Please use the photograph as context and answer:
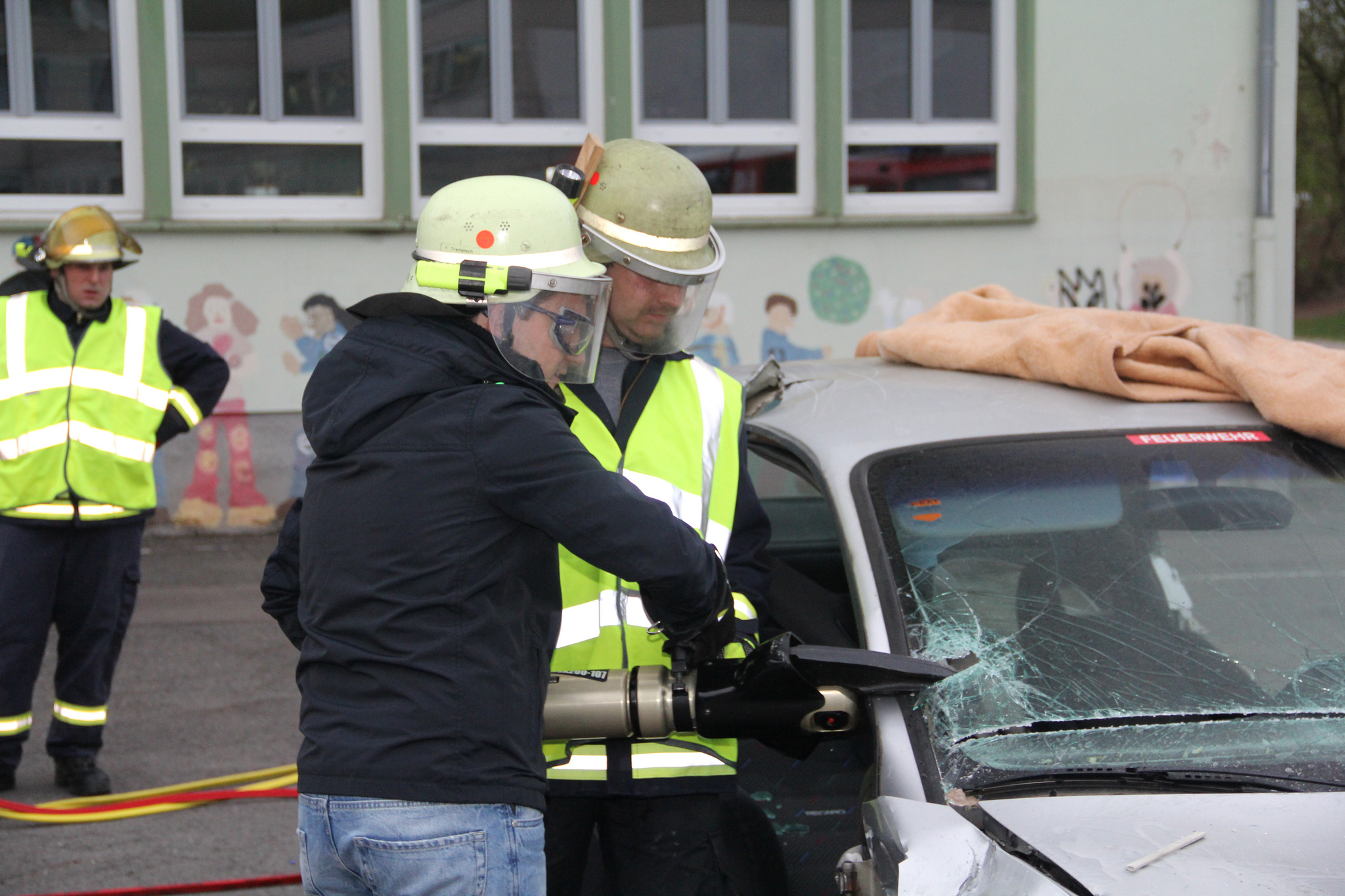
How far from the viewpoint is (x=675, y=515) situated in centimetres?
232

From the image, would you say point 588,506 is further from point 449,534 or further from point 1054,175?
point 1054,175

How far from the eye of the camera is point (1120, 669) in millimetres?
2279

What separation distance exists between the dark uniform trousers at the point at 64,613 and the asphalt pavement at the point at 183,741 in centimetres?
28

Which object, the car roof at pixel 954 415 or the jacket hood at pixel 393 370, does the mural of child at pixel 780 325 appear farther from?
the jacket hood at pixel 393 370

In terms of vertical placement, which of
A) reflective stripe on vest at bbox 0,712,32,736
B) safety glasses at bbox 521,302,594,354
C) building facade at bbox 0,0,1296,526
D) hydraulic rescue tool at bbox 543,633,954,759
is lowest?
reflective stripe on vest at bbox 0,712,32,736

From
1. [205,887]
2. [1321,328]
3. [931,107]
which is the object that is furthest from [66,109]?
[1321,328]

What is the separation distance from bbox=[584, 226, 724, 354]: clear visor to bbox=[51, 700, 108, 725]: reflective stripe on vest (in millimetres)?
2964

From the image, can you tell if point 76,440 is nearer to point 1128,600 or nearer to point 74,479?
point 74,479

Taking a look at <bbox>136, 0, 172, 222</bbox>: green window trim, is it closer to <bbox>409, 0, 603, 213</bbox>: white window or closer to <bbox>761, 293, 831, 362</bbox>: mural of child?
<bbox>409, 0, 603, 213</bbox>: white window

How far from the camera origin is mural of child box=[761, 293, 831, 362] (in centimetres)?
942

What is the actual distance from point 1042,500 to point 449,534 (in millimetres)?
1225

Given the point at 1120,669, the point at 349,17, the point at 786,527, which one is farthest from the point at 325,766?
the point at 349,17

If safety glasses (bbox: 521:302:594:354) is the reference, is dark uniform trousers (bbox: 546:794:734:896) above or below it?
below

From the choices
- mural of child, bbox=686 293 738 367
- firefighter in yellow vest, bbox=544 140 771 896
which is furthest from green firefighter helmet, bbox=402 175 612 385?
mural of child, bbox=686 293 738 367
